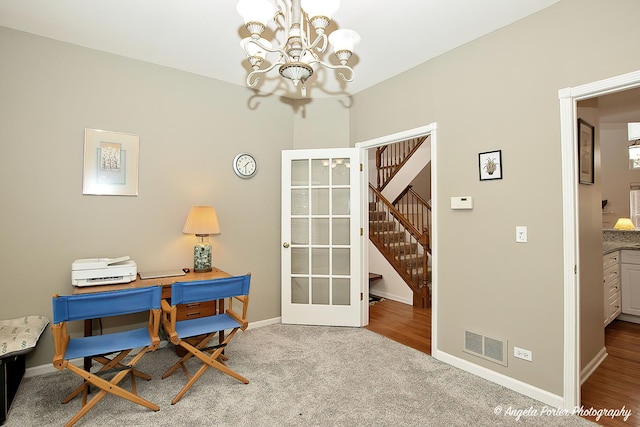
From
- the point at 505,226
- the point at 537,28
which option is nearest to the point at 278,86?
the point at 537,28

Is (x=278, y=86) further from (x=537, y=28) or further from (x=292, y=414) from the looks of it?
(x=292, y=414)

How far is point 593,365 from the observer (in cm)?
288

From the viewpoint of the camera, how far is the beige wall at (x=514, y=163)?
226cm

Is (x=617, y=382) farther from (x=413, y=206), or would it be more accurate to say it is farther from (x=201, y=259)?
(x=413, y=206)

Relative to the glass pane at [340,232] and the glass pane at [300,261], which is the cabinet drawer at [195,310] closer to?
Result: the glass pane at [300,261]

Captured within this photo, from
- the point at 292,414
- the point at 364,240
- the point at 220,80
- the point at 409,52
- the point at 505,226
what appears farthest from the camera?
the point at 364,240

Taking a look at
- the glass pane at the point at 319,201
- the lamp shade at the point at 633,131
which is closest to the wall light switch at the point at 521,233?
the glass pane at the point at 319,201

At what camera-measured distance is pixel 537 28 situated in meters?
2.46

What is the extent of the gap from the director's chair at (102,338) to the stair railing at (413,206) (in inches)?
202

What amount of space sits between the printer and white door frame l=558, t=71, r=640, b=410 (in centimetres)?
326

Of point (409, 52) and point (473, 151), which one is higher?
point (409, 52)

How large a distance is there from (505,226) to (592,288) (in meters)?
1.03

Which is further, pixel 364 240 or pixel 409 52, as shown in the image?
pixel 364 240

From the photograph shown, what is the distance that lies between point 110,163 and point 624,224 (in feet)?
21.2
